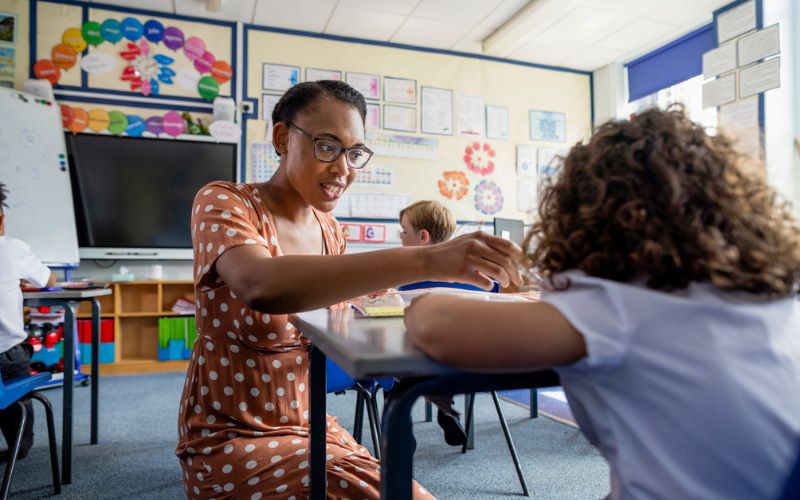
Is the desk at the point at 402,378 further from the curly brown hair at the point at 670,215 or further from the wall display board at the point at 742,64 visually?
the wall display board at the point at 742,64

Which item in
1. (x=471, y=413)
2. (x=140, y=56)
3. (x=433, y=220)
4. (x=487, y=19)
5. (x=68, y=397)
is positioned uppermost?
(x=487, y=19)

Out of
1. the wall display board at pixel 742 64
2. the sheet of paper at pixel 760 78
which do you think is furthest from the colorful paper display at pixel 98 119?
the sheet of paper at pixel 760 78

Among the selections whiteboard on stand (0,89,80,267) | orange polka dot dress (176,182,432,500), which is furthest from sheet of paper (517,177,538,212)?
orange polka dot dress (176,182,432,500)

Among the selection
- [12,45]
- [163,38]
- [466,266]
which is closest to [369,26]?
[163,38]

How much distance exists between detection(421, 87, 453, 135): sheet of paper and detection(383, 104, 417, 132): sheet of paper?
10cm

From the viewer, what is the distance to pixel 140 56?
390 cm

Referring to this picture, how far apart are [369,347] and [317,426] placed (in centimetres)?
35

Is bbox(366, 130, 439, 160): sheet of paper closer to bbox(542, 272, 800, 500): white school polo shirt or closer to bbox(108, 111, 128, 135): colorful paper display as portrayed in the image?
bbox(108, 111, 128, 135): colorful paper display

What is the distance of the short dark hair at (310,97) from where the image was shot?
3.71 feet

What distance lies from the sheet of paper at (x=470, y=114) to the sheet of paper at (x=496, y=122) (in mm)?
49

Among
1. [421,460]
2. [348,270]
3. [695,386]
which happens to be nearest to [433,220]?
[421,460]

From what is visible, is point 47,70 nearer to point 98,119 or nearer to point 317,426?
point 98,119

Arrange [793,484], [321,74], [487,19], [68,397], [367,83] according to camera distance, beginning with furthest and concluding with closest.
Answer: [367,83]
[321,74]
[487,19]
[68,397]
[793,484]

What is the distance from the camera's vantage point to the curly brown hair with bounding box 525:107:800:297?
0.53m
